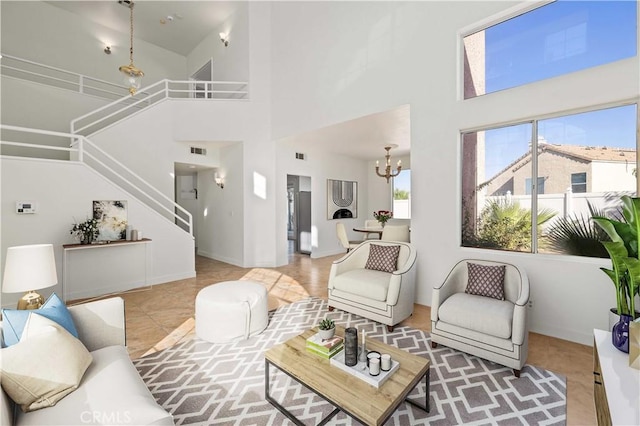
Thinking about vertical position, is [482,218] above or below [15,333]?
above

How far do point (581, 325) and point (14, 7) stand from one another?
1217cm

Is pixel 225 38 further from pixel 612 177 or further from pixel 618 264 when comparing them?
pixel 618 264

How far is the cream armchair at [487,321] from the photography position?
2396 mm

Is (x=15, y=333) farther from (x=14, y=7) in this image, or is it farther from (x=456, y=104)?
(x=14, y=7)

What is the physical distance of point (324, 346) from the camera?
2062 mm

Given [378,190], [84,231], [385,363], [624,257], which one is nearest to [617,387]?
[624,257]

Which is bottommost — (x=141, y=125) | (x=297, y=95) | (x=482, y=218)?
(x=482, y=218)

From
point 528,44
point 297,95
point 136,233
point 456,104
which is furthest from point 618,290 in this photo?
point 136,233

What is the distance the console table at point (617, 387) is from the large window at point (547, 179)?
5.45ft

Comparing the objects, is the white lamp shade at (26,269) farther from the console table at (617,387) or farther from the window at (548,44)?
the window at (548,44)

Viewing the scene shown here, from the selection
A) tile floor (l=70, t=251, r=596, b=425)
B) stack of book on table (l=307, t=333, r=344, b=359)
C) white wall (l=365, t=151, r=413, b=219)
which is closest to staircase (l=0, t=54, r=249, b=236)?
tile floor (l=70, t=251, r=596, b=425)

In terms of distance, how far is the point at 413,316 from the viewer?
373 cm

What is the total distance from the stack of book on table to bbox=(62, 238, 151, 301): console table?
416cm

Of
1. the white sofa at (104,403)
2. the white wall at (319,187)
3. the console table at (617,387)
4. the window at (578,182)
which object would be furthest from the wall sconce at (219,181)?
the console table at (617,387)
